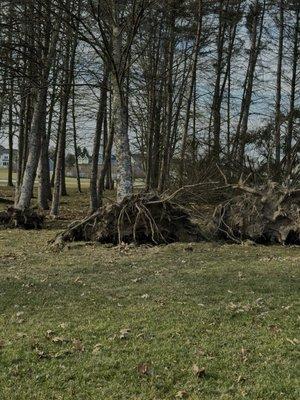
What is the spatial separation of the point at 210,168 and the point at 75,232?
6.00 meters

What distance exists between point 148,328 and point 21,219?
34.4 ft

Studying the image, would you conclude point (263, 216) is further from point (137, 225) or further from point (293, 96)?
point (293, 96)

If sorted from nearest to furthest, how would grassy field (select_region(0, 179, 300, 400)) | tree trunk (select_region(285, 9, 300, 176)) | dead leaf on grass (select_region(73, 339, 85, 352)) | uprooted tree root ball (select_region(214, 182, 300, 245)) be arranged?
1. grassy field (select_region(0, 179, 300, 400))
2. dead leaf on grass (select_region(73, 339, 85, 352))
3. uprooted tree root ball (select_region(214, 182, 300, 245))
4. tree trunk (select_region(285, 9, 300, 176))

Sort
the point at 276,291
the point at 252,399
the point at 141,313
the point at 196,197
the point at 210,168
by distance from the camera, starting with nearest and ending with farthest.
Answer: the point at 252,399, the point at 141,313, the point at 276,291, the point at 196,197, the point at 210,168

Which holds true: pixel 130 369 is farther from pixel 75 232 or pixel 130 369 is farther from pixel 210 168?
pixel 210 168

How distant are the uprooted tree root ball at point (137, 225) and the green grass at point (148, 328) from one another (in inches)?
92.7

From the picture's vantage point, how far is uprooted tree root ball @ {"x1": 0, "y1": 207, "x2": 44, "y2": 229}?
15500 mm

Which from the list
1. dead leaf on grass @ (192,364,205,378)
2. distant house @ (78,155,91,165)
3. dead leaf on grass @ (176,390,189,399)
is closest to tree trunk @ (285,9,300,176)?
dead leaf on grass @ (192,364,205,378)

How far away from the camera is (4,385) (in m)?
4.25

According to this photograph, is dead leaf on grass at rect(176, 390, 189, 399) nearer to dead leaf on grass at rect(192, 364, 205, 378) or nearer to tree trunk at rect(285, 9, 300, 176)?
dead leaf on grass at rect(192, 364, 205, 378)

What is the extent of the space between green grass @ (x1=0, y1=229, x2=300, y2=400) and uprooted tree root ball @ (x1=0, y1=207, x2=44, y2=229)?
551 centimetres

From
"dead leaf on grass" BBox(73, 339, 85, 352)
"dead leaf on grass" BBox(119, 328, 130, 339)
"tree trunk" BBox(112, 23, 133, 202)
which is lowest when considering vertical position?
"dead leaf on grass" BBox(73, 339, 85, 352)

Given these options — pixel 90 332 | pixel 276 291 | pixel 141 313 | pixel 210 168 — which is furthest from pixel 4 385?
pixel 210 168

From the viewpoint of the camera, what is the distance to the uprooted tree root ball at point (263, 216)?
1288 centimetres
